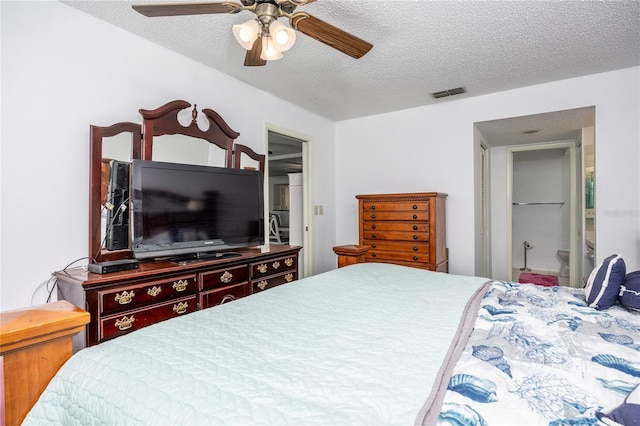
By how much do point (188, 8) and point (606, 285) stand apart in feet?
7.40

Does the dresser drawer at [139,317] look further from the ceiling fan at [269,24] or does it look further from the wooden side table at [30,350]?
the ceiling fan at [269,24]

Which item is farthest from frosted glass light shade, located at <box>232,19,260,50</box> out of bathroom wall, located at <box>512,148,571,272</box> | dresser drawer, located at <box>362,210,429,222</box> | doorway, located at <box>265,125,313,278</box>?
bathroom wall, located at <box>512,148,571,272</box>

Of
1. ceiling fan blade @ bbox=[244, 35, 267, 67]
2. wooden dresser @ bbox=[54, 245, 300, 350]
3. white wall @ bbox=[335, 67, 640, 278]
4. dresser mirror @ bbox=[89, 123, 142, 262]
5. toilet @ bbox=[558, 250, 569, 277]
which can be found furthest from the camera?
toilet @ bbox=[558, 250, 569, 277]

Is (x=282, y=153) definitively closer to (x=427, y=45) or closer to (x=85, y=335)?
(x=427, y=45)

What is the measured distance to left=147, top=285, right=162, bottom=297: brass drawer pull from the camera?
199 cm

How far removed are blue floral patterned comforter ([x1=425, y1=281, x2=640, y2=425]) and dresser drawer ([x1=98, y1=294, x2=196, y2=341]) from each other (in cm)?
178

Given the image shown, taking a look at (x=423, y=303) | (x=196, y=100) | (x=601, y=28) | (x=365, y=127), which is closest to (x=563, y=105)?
(x=601, y=28)

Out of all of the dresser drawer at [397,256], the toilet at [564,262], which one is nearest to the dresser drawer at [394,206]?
the dresser drawer at [397,256]

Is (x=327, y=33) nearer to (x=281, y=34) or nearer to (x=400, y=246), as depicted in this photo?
(x=281, y=34)

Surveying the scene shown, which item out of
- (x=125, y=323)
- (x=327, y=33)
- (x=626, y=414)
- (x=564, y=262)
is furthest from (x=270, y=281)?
(x=564, y=262)

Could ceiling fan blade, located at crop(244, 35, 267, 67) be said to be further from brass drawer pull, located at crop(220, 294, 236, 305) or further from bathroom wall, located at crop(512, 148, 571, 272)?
bathroom wall, located at crop(512, 148, 571, 272)

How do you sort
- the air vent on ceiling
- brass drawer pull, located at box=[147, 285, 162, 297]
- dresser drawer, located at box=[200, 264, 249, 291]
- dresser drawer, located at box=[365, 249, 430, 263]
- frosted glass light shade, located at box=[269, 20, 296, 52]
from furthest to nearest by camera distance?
dresser drawer, located at box=[365, 249, 430, 263]
the air vent on ceiling
dresser drawer, located at box=[200, 264, 249, 291]
brass drawer pull, located at box=[147, 285, 162, 297]
frosted glass light shade, located at box=[269, 20, 296, 52]

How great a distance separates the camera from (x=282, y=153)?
561 cm

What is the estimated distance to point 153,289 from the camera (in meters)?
2.01
